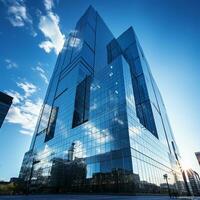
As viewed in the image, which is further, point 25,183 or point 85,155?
point 25,183

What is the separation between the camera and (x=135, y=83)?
8131 cm

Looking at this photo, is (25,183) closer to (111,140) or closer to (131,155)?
(111,140)

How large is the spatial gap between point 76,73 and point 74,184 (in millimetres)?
51588

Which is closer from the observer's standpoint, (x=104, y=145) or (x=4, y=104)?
(x=104, y=145)

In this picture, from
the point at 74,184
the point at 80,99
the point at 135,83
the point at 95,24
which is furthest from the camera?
the point at 95,24

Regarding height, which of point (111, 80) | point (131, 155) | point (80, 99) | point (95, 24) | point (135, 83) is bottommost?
point (131, 155)

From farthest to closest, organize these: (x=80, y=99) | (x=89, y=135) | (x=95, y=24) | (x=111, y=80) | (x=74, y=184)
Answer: (x=95, y=24), (x=80, y=99), (x=111, y=80), (x=89, y=135), (x=74, y=184)

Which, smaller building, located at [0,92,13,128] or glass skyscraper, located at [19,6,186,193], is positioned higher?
smaller building, located at [0,92,13,128]

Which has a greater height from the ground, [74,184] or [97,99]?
[97,99]

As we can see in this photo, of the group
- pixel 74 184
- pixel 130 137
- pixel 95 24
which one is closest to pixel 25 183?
pixel 74 184

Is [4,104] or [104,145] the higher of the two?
[4,104]

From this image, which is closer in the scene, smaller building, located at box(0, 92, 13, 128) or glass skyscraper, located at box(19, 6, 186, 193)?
glass skyscraper, located at box(19, 6, 186, 193)

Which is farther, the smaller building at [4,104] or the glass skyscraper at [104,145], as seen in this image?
the smaller building at [4,104]

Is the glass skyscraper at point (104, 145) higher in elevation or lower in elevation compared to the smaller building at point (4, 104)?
lower
